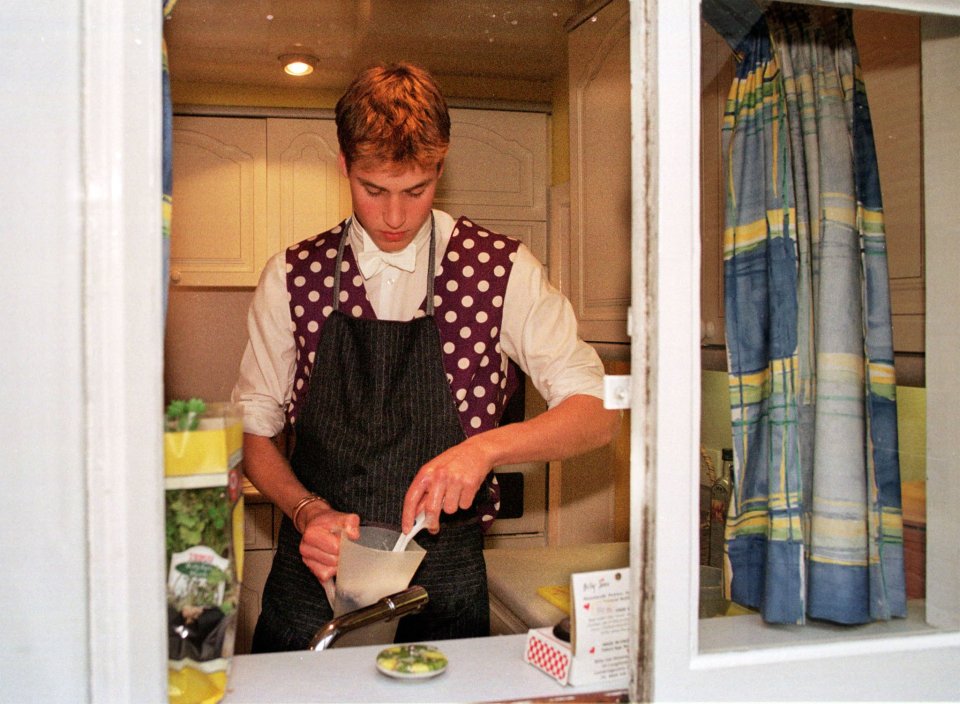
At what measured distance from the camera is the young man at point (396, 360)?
1.61 meters

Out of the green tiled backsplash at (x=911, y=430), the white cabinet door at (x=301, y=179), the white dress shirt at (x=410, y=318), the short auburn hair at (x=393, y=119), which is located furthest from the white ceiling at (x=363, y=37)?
the green tiled backsplash at (x=911, y=430)

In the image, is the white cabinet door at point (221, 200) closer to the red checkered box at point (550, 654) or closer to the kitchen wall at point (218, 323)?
the kitchen wall at point (218, 323)

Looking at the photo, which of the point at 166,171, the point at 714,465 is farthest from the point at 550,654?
the point at 166,171

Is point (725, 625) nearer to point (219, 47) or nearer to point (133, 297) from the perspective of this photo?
point (133, 297)

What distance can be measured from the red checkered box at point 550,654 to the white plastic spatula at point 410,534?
379 mm

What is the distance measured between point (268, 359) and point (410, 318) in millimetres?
301

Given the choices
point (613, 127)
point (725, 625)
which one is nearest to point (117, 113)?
point (725, 625)

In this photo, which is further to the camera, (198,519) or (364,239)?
(364,239)

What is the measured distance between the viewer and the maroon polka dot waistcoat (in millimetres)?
1722

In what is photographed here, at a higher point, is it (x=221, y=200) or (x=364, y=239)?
(x=221, y=200)

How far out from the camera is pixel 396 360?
174 centimetres

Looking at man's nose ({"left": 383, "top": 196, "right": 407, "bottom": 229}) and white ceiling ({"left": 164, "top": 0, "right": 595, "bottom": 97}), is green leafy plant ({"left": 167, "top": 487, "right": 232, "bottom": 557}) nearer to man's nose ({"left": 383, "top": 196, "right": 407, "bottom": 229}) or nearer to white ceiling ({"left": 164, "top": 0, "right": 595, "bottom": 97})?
man's nose ({"left": 383, "top": 196, "right": 407, "bottom": 229})

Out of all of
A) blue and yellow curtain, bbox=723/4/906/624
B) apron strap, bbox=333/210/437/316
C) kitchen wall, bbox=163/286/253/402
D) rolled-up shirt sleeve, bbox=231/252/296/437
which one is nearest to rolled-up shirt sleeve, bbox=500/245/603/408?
apron strap, bbox=333/210/437/316

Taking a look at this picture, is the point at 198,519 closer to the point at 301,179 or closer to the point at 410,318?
the point at 410,318
